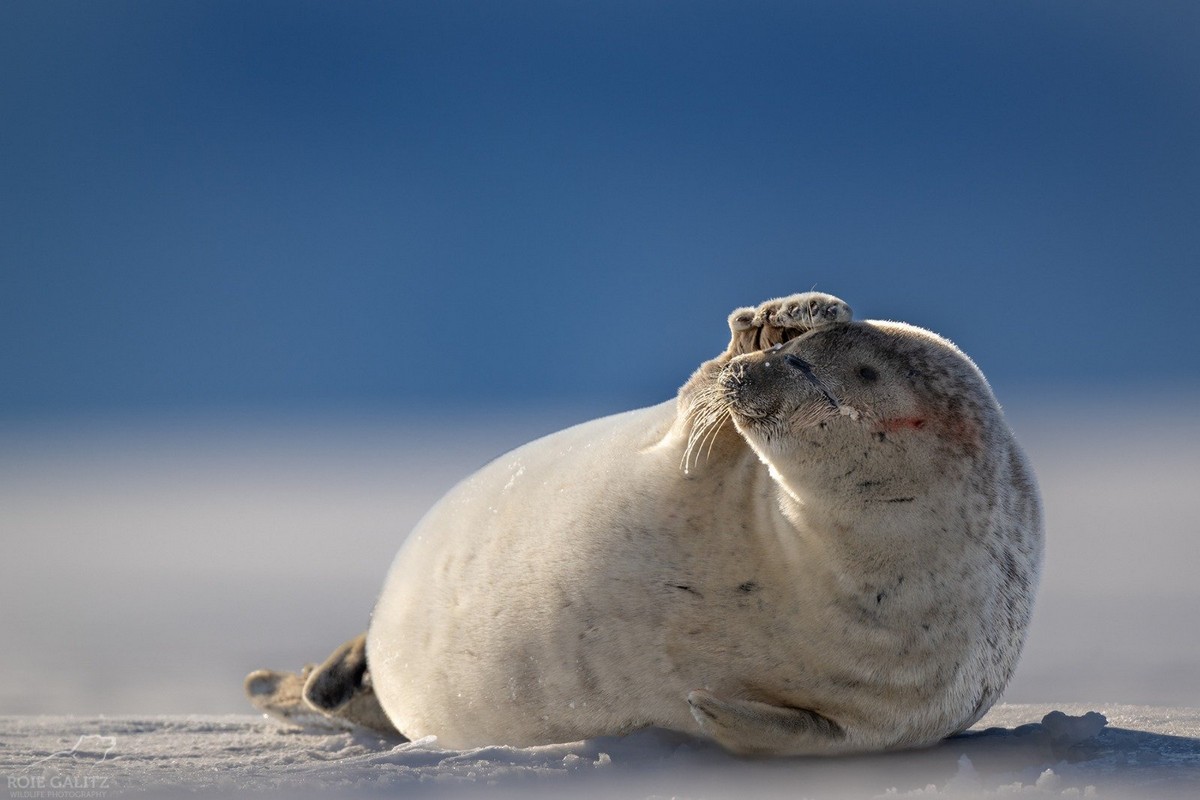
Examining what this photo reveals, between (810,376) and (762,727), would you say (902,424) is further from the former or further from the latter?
(762,727)

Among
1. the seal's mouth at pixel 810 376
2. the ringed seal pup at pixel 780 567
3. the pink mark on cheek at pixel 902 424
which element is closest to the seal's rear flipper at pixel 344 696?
the ringed seal pup at pixel 780 567

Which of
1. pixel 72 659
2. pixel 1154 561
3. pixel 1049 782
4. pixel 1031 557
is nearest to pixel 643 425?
pixel 1031 557

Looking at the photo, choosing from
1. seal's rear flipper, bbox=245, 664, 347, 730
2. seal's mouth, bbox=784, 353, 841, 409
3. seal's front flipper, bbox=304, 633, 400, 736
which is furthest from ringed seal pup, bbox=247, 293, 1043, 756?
seal's rear flipper, bbox=245, 664, 347, 730

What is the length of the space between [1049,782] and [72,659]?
554 cm

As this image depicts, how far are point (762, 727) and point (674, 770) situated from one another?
223 mm

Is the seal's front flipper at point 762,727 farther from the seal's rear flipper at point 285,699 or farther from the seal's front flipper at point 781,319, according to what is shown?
the seal's rear flipper at point 285,699

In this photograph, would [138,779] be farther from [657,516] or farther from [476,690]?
[657,516]

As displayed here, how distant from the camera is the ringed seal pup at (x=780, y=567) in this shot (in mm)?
2791

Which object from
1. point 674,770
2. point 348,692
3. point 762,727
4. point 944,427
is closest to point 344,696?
point 348,692

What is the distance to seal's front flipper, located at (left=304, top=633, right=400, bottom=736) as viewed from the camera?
13.0 ft

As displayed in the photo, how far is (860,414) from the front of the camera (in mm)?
2771

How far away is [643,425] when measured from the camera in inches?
138

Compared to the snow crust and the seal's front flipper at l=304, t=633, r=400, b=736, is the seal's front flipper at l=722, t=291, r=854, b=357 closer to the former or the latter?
the snow crust

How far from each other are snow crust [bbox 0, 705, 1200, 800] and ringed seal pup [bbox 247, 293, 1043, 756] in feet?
0.29
